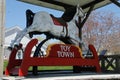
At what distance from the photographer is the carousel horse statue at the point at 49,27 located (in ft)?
25.4

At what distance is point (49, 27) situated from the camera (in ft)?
26.5

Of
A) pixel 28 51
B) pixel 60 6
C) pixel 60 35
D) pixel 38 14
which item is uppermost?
pixel 60 6

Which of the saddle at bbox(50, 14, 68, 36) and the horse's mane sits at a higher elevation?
the horse's mane

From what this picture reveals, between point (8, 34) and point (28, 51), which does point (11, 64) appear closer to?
point (28, 51)

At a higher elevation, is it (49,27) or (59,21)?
(59,21)

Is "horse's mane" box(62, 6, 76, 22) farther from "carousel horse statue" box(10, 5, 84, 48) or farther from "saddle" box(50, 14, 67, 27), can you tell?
"saddle" box(50, 14, 67, 27)

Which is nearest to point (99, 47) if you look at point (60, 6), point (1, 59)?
point (60, 6)

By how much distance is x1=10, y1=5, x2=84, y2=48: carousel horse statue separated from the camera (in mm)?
7734

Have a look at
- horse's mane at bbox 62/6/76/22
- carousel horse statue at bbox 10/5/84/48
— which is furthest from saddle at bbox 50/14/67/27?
horse's mane at bbox 62/6/76/22

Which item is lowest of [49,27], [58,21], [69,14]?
[49,27]

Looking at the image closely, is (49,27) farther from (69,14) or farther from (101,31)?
(101,31)

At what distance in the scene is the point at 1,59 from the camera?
4.84 meters

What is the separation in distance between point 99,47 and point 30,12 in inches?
1071

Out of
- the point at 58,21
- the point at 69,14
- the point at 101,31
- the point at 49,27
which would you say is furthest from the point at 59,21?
the point at 101,31
